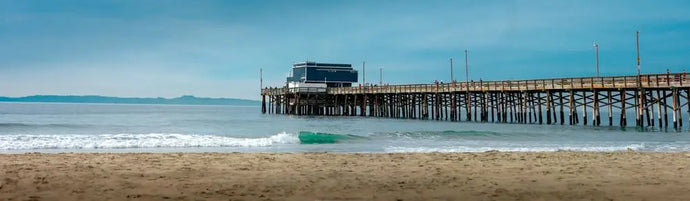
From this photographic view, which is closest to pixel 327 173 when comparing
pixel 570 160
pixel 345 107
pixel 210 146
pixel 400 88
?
pixel 570 160

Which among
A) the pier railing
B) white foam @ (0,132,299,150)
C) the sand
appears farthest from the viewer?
the pier railing

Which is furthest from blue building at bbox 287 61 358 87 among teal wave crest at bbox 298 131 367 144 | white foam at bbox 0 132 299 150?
white foam at bbox 0 132 299 150

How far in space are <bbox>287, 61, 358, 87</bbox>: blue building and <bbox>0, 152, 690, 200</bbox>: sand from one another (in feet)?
217

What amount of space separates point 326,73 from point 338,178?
70.7 metres

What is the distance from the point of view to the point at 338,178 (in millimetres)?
9586

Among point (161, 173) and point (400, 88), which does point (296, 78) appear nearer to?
point (400, 88)

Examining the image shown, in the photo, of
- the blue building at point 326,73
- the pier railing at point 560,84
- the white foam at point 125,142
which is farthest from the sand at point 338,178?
the blue building at point 326,73

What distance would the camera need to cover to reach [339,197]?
25.5 feet

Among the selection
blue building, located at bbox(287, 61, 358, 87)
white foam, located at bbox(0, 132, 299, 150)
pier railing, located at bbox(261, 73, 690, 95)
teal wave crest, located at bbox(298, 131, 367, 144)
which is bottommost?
teal wave crest, located at bbox(298, 131, 367, 144)

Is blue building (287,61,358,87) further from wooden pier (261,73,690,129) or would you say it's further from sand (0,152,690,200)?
sand (0,152,690,200)

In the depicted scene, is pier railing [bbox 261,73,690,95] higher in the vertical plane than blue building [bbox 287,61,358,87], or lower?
lower

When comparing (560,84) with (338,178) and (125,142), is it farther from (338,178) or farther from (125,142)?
(338,178)

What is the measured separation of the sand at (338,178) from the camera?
793cm

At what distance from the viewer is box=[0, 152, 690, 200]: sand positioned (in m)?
7.93
